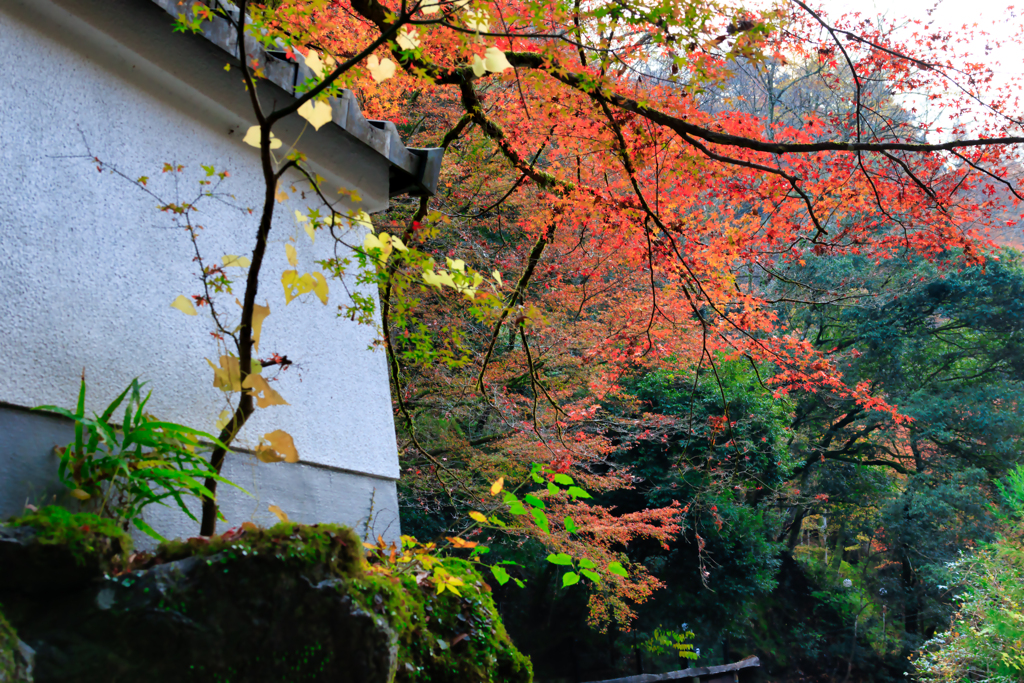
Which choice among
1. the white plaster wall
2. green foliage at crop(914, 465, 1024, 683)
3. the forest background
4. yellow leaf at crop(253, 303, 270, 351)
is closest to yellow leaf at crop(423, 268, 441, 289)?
the forest background

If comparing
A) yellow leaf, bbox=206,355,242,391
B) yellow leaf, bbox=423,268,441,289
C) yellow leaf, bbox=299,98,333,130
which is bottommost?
yellow leaf, bbox=206,355,242,391

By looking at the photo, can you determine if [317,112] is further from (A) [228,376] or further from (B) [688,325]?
(B) [688,325]

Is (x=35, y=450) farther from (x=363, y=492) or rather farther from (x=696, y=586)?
(x=696, y=586)

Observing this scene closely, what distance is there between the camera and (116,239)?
2104 millimetres

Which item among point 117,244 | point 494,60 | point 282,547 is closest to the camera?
point 282,547

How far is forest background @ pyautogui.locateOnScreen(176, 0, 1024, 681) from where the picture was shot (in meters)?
3.05

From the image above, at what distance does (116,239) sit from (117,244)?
0.06 feet

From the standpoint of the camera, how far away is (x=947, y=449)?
512 inches

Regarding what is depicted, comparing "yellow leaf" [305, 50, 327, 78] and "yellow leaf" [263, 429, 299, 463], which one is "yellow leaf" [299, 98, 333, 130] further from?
"yellow leaf" [263, 429, 299, 463]

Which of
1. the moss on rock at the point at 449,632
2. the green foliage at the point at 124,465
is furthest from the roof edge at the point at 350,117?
the moss on rock at the point at 449,632

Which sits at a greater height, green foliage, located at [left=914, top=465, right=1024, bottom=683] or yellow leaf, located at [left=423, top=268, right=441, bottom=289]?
yellow leaf, located at [left=423, top=268, right=441, bottom=289]

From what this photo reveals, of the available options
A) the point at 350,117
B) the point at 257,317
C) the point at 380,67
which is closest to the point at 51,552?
the point at 257,317

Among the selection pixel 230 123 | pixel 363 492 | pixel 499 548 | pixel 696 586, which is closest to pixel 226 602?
pixel 363 492

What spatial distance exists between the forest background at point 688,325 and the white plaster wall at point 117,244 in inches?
19.0
